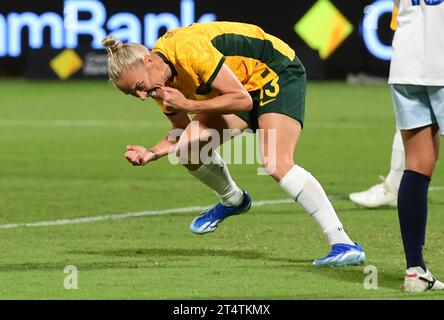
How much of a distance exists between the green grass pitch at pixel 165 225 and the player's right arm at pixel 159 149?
0.59 meters

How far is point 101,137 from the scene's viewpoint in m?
14.1

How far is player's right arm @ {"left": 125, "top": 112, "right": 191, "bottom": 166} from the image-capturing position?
659 centimetres

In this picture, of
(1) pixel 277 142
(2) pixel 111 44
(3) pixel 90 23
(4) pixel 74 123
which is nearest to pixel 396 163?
(1) pixel 277 142

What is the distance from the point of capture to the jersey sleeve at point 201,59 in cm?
639

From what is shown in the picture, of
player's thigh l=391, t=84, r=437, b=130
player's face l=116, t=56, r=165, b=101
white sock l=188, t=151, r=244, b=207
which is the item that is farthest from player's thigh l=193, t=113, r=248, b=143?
player's thigh l=391, t=84, r=437, b=130

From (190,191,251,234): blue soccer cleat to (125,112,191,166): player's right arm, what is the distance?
59cm

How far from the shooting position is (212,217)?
763cm

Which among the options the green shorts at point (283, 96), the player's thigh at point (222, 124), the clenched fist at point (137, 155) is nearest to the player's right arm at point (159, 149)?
the clenched fist at point (137, 155)

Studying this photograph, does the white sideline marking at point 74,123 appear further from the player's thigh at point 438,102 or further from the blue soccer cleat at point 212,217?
the player's thigh at point 438,102

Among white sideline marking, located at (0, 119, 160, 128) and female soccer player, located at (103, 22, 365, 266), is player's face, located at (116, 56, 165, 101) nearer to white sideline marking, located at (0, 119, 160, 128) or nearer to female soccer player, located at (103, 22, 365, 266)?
female soccer player, located at (103, 22, 365, 266)

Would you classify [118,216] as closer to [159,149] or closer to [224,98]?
[159,149]
